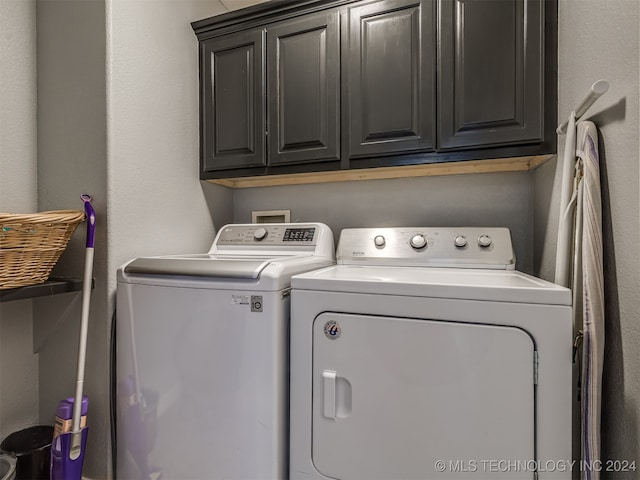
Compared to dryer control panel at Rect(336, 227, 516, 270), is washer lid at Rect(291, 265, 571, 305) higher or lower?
lower

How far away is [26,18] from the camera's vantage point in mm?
1396

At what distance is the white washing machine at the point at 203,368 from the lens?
3.48 ft

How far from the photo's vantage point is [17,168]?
136 centimetres

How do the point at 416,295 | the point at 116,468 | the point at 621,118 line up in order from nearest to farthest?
the point at 621,118 < the point at 416,295 < the point at 116,468

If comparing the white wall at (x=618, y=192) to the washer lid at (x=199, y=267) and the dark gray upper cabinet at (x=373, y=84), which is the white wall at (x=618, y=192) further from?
the washer lid at (x=199, y=267)

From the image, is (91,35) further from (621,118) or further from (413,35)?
(621,118)

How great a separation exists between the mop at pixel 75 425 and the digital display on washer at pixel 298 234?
2.58 feet

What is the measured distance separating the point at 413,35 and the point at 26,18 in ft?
5.25

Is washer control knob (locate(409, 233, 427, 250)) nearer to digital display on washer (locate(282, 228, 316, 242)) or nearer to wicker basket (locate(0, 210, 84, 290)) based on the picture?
digital display on washer (locate(282, 228, 316, 242))

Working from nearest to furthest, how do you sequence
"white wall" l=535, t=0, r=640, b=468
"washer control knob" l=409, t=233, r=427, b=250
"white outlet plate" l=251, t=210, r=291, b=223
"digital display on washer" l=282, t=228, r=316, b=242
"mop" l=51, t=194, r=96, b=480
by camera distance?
1. "white wall" l=535, t=0, r=640, b=468
2. "mop" l=51, t=194, r=96, b=480
3. "washer control knob" l=409, t=233, r=427, b=250
4. "digital display on washer" l=282, t=228, r=316, b=242
5. "white outlet plate" l=251, t=210, r=291, b=223

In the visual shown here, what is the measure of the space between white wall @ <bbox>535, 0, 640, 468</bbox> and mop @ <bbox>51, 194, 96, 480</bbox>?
1.58m

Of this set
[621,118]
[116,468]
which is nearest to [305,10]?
[621,118]

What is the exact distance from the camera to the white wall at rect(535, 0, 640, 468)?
30.2 inches

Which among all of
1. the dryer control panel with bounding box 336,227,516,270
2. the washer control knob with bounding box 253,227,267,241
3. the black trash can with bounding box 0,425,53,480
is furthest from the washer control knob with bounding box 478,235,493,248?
the black trash can with bounding box 0,425,53,480
